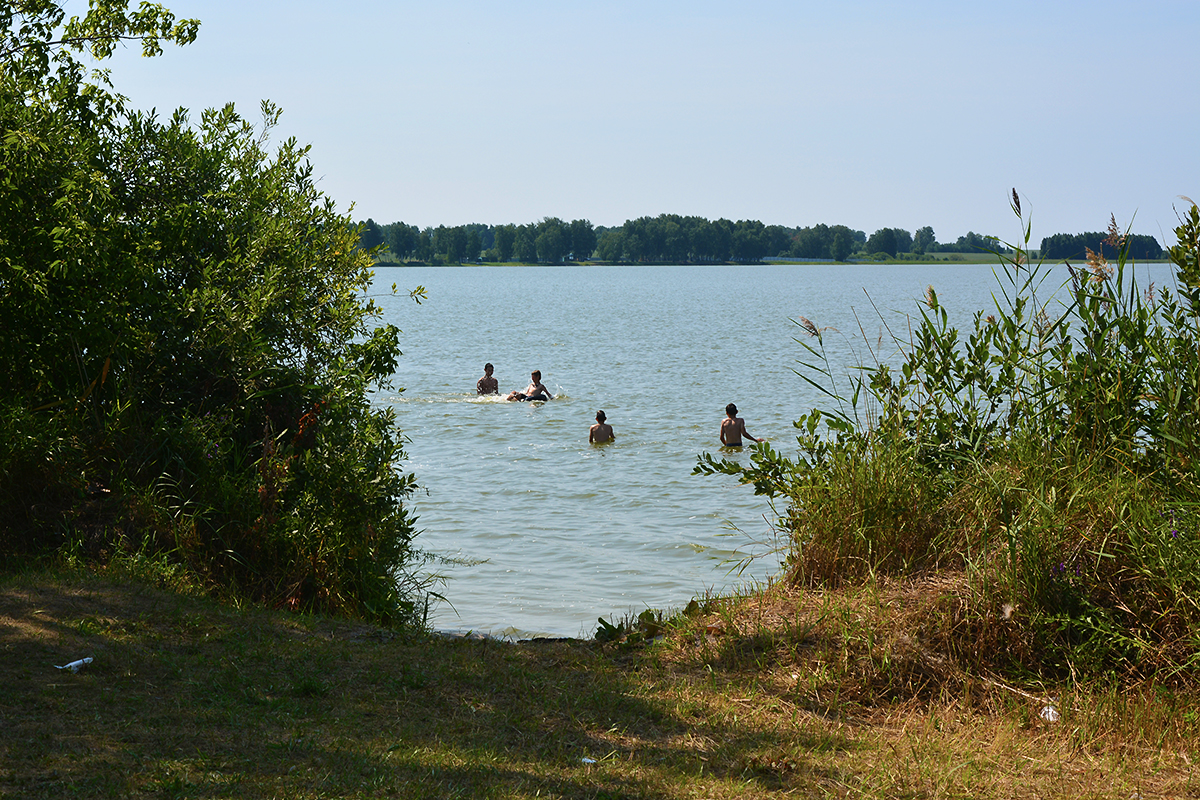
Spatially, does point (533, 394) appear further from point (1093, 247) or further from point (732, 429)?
point (1093, 247)

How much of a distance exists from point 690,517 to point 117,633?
9426 millimetres

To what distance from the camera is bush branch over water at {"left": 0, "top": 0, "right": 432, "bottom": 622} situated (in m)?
7.06

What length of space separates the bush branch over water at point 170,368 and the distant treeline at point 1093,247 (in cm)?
499

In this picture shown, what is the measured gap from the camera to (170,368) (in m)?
8.05

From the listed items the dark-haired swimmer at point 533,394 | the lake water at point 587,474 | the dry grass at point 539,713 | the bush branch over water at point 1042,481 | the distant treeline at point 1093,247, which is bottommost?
the lake water at point 587,474

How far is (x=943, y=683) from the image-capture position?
18.0ft

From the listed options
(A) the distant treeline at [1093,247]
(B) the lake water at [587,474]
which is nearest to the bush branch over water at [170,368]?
(B) the lake water at [587,474]

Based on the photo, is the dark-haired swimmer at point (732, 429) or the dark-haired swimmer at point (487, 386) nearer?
the dark-haired swimmer at point (732, 429)

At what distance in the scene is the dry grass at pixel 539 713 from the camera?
4410 millimetres

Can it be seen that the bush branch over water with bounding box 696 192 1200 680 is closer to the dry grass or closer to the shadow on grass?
the dry grass

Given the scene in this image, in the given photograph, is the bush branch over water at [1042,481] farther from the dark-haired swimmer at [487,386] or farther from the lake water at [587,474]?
the dark-haired swimmer at [487,386]

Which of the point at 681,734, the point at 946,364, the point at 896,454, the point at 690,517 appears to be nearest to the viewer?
the point at 681,734

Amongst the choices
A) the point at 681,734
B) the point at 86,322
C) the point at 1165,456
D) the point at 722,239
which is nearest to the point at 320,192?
the point at 86,322

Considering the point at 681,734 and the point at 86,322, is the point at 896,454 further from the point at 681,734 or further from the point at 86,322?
the point at 86,322
